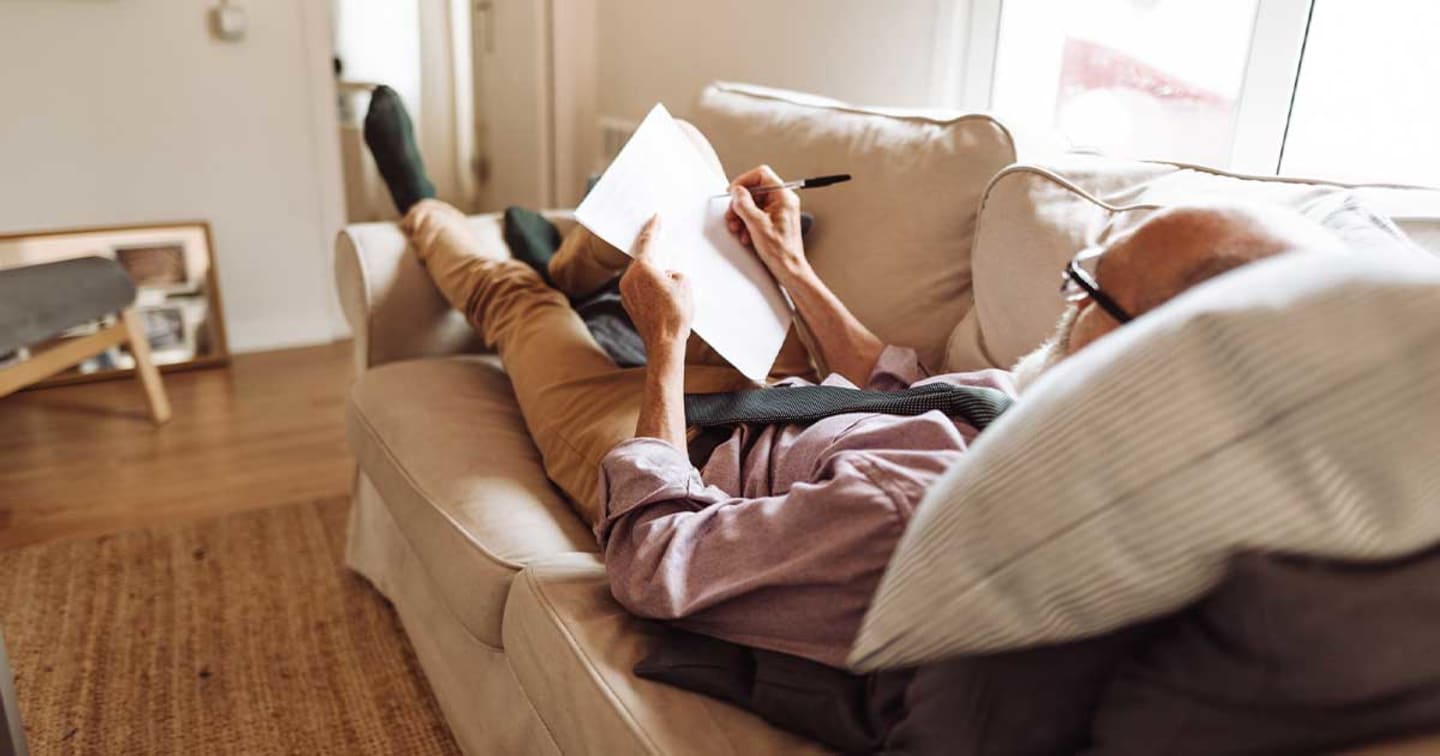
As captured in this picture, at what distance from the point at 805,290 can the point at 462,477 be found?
1.78 feet

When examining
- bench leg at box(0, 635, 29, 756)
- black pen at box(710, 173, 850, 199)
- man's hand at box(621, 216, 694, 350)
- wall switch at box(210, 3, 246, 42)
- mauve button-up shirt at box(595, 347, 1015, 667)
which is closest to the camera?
mauve button-up shirt at box(595, 347, 1015, 667)

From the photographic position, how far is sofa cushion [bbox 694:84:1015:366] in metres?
1.44

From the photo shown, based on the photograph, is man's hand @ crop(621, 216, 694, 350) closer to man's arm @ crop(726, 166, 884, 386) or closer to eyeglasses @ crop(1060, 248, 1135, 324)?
man's arm @ crop(726, 166, 884, 386)

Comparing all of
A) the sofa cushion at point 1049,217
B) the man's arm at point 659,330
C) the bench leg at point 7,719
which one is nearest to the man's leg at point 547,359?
the man's arm at point 659,330

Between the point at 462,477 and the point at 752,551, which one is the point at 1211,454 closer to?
the point at 752,551

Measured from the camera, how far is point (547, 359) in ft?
4.86

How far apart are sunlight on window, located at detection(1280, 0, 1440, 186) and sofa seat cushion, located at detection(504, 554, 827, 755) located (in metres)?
1.10

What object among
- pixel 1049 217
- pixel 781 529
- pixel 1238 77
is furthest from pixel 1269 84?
pixel 781 529

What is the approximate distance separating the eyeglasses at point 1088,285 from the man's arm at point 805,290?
481mm

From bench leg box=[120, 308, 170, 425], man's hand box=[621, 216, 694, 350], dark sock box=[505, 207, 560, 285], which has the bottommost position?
bench leg box=[120, 308, 170, 425]

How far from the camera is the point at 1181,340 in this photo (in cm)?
58

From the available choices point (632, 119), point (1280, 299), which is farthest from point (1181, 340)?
point (632, 119)

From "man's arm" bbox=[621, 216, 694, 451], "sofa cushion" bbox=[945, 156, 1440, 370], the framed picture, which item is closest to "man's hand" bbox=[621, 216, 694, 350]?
"man's arm" bbox=[621, 216, 694, 451]

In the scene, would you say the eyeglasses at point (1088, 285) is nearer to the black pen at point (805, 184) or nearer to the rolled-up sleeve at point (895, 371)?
the rolled-up sleeve at point (895, 371)
